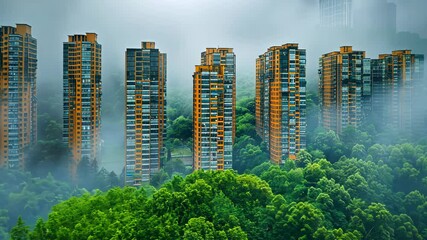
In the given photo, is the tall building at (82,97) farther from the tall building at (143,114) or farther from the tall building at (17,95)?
the tall building at (143,114)

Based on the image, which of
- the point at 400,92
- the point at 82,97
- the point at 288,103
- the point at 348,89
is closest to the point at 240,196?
the point at 288,103

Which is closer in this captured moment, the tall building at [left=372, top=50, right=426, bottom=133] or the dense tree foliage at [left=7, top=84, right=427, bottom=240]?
the dense tree foliage at [left=7, top=84, right=427, bottom=240]

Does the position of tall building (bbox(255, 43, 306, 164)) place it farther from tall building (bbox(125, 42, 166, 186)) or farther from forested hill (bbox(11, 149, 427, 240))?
tall building (bbox(125, 42, 166, 186))

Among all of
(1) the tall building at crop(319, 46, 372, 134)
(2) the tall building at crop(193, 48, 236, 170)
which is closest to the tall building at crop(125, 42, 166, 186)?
(2) the tall building at crop(193, 48, 236, 170)

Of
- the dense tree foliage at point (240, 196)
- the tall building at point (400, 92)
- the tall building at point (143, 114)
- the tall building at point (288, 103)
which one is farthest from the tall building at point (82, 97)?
the tall building at point (400, 92)

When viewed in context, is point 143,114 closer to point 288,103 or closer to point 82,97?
point 82,97
